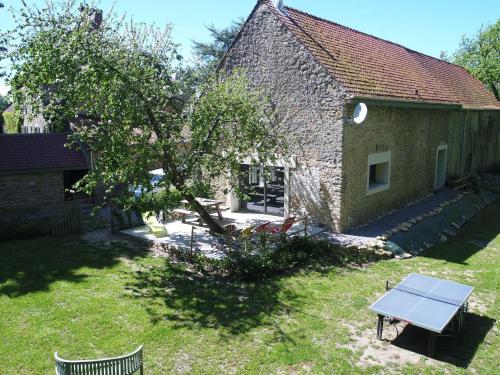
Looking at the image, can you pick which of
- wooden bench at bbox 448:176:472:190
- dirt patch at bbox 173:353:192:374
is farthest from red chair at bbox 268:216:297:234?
wooden bench at bbox 448:176:472:190

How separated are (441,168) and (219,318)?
15.1 metres

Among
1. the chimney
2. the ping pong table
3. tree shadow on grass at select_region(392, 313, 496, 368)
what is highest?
the chimney

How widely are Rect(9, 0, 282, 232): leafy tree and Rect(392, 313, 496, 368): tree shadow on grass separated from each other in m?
5.72

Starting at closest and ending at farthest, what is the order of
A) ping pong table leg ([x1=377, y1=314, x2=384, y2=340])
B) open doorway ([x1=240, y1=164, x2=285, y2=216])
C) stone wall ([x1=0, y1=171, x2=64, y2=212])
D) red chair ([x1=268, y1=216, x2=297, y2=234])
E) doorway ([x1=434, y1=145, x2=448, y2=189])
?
ping pong table leg ([x1=377, y1=314, x2=384, y2=340]) → red chair ([x1=268, y1=216, x2=297, y2=234]) → open doorway ([x1=240, y1=164, x2=285, y2=216]) → stone wall ([x1=0, y1=171, x2=64, y2=212]) → doorway ([x1=434, y1=145, x2=448, y2=189])

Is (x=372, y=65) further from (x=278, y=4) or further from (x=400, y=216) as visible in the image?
(x=400, y=216)

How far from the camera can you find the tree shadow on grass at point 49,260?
9.84 metres

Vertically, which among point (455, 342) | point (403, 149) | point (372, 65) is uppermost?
point (372, 65)

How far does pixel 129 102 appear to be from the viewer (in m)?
9.98

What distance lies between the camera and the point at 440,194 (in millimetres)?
18531

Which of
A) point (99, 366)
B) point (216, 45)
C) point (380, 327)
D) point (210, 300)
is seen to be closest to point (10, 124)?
point (216, 45)

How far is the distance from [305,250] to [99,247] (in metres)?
6.02

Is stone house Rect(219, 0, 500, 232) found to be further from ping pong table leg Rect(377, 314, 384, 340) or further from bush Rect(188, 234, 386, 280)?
ping pong table leg Rect(377, 314, 384, 340)

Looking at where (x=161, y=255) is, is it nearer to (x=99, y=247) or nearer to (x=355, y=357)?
(x=99, y=247)

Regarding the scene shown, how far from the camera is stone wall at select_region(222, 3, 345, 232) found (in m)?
12.8
